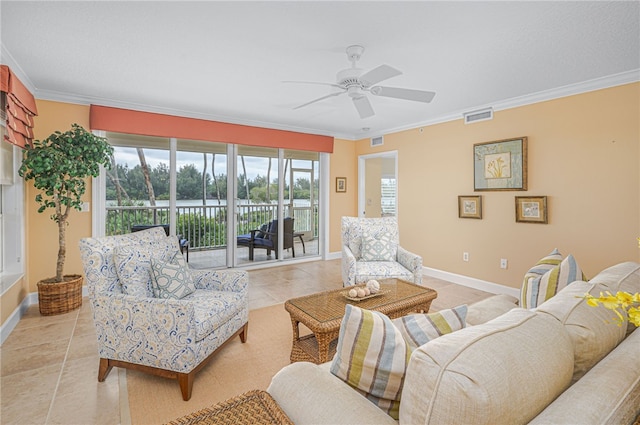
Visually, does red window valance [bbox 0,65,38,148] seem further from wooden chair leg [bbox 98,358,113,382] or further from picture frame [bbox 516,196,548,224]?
picture frame [bbox 516,196,548,224]

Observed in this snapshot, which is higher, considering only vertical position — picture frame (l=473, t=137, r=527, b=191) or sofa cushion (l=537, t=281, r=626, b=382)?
picture frame (l=473, t=137, r=527, b=191)

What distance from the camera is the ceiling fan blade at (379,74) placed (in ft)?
7.72

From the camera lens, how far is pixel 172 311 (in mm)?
1927

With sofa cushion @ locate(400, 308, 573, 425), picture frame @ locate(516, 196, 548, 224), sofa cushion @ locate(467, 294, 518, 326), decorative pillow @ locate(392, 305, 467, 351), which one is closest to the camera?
sofa cushion @ locate(400, 308, 573, 425)

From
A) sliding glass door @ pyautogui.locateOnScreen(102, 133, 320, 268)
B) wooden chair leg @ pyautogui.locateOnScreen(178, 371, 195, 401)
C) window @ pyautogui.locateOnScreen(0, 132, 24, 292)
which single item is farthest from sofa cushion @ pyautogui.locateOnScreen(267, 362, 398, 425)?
sliding glass door @ pyautogui.locateOnScreen(102, 133, 320, 268)

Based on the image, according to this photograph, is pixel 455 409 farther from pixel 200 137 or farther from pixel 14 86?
pixel 200 137

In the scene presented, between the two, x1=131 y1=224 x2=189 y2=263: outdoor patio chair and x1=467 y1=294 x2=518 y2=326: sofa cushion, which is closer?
x1=467 y1=294 x2=518 y2=326: sofa cushion

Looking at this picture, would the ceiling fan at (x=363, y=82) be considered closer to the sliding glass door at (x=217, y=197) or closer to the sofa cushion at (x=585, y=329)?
the sofa cushion at (x=585, y=329)

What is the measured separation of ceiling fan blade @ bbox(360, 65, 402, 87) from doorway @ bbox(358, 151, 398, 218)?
3.05 m

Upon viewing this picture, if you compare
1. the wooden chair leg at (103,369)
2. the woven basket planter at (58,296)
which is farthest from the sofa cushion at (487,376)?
the woven basket planter at (58,296)

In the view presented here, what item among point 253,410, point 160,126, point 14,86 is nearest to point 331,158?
point 160,126

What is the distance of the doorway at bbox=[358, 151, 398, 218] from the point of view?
20.1ft

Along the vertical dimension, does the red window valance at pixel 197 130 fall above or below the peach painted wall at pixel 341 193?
above

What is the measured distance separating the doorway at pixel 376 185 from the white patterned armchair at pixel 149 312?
3936 mm
